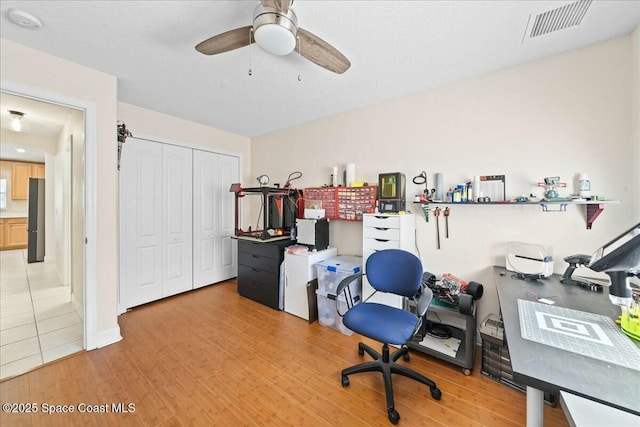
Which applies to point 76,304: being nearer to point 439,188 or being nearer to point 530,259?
point 439,188

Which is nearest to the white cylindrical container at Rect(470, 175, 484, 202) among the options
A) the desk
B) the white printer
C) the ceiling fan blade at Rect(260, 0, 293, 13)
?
the white printer

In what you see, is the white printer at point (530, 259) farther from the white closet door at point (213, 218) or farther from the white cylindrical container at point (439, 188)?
the white closet door at point (213, 218)

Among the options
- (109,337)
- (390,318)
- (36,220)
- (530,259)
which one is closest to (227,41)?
→ (390,318)

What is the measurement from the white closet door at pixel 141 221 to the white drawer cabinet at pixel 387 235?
9.12 feet

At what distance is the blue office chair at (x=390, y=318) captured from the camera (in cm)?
158

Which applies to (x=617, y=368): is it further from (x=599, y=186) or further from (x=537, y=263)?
(x=599, y=186)

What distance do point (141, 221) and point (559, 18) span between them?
4.38 meters

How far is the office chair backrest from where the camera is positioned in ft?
6.15

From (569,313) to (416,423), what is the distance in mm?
1071

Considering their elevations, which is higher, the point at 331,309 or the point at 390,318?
the point at 390,318

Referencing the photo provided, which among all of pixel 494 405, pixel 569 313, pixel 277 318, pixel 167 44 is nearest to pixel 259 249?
pixel 277 318

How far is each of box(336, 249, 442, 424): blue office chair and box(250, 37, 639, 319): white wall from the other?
2.36ft

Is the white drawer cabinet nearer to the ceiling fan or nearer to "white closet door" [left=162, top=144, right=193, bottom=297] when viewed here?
the ceiling fan

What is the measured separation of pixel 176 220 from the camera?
3.42m
